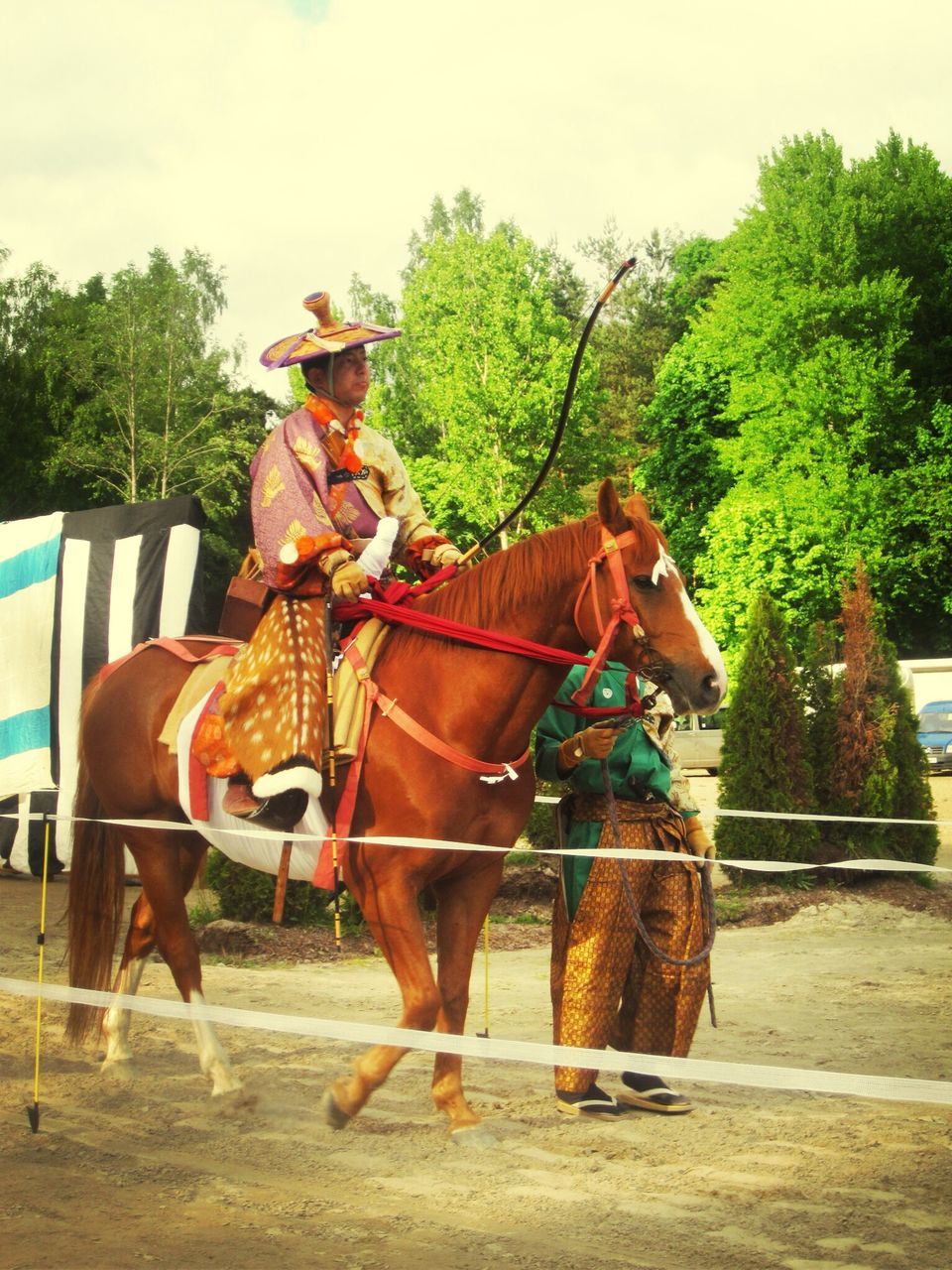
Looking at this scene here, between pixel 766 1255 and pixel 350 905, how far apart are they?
242 inches

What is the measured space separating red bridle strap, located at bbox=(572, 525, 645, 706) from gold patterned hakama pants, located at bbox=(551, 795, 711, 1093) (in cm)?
79

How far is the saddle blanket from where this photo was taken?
469 centimetres

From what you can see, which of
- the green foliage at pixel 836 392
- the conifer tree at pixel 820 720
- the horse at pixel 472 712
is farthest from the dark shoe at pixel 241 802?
the green foliage at pixel 836 392

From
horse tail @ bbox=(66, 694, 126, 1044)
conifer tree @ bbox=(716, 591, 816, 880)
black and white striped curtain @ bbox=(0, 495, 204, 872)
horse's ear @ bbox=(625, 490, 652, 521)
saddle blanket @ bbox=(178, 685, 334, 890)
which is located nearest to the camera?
horse's ear @ bbox=(625, 490, 652, 521)

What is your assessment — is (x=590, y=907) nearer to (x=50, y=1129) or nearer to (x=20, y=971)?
(x=50, y=1129)

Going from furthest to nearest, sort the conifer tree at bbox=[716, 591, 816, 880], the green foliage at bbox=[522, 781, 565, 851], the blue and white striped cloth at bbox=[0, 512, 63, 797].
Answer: the green foliage at bbox=[522, 781, 565, 851]
the conifer tree at bbox=[716, 591, 816, 880]
the blue and white striped cloth at bbox=[0, 512, 63, 797]

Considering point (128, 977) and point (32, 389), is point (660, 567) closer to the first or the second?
point (128, 977)

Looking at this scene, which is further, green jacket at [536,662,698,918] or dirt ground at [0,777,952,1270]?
green jacket at [536,662,698,918]

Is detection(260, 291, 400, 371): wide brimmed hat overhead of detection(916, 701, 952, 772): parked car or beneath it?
overhead

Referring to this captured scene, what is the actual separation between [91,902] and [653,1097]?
8.61 feet

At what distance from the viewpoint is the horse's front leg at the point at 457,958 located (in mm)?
4598

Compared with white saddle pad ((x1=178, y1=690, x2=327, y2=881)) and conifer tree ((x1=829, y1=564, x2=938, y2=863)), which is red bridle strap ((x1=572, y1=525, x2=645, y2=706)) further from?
conifer tree ((x1=829, y1=564, x2=938, y2=863))

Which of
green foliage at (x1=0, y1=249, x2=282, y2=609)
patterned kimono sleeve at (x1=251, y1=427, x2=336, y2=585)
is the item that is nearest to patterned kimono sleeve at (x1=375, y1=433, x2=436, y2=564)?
patterned kimono sleeve at (x1=251, y1=427, x2=336, y2=585)

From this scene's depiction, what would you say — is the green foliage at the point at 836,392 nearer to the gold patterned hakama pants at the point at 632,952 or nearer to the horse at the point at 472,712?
the gold patterned hakama pants at the point at 632,952
